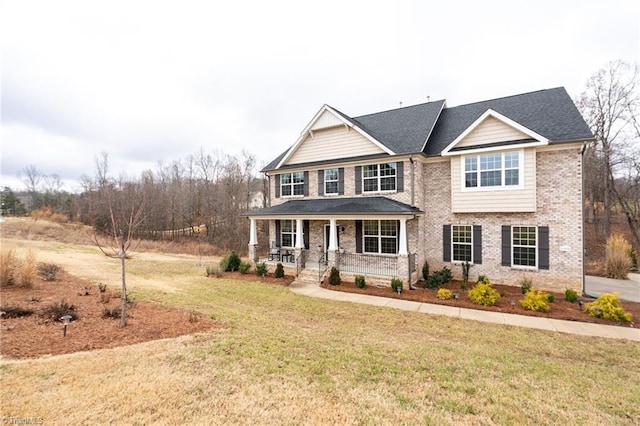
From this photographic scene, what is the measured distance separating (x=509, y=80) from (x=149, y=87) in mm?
27562

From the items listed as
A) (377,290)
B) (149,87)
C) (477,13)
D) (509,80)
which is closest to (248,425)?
(377,290)

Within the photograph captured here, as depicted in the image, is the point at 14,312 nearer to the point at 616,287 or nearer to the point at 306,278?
the point at 306,278

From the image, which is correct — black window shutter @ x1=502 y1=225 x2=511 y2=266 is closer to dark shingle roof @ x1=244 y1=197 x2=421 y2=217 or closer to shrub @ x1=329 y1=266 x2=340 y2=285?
dark shingle roof @ x1=244 y1=197 x2=421 y2=217

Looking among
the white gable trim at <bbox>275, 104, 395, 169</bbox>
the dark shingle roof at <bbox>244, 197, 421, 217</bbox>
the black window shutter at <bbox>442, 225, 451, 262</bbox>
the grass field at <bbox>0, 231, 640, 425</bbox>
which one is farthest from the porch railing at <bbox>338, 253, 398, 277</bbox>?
the grass field at <bbox>0, 231, 640, 425</bbox>

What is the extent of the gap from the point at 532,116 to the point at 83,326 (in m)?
18.1

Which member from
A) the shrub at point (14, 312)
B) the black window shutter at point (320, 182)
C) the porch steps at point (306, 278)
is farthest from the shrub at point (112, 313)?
the black window shutter at point (320, 182)

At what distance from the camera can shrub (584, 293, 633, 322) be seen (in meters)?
8.49

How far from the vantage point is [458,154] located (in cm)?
1282

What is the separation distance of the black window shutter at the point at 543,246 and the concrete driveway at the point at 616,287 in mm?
2043

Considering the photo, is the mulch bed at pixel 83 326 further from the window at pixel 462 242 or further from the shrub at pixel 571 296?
the shrub at pixel 571 296

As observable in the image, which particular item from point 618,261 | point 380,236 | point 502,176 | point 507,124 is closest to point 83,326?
point 380,236

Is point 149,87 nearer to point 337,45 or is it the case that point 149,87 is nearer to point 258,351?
point 337,45

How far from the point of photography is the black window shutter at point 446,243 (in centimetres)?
1362

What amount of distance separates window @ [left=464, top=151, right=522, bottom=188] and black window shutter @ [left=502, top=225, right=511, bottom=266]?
6.38 ft
